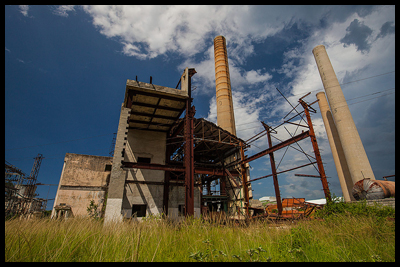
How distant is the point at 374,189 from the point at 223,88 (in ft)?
86.0

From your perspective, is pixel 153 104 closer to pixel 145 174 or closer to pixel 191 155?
pixel 191 155

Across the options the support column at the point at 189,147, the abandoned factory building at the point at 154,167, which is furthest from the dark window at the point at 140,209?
the support column at the point at 189,147

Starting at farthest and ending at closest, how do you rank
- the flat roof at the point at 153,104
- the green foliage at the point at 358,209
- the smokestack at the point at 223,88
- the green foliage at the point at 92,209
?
the smokestack at the point at 223,88 → the green foliage at the point at 92,209 → the flat roof at the point at 153,104 → the green foliage at the point at 358,209

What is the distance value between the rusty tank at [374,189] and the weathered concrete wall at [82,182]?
22.7m

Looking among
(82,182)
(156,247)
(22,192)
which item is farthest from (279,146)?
(22,192)

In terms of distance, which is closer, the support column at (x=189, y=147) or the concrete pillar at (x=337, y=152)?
the support column at (x=189, y=147)

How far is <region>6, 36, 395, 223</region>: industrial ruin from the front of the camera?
13.3 metres

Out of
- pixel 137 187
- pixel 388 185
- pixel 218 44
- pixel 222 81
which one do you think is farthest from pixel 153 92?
pixel 218 44

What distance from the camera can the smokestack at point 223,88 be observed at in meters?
31.3

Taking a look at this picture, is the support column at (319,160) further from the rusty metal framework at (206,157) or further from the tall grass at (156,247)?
the tall grass at (156,247)

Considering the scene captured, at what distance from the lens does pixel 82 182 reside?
1917 centimetres

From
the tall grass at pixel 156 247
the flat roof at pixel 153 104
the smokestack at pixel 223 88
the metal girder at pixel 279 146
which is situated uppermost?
the smokestack at pixel 223 88

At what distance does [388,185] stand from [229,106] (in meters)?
23.6

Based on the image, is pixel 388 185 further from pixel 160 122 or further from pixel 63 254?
pixel 160 122
